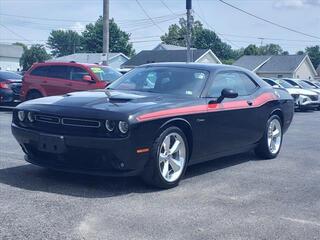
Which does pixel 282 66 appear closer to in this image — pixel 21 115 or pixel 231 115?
pixel 231 115

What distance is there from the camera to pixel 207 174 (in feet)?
22.5

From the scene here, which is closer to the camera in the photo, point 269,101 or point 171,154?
point 171,154

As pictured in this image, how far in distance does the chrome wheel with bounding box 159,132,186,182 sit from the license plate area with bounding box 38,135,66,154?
1.04 m

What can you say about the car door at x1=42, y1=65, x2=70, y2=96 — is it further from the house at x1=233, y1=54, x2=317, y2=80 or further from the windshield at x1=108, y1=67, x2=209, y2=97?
the house at x1=233, y1=54, x2=317, y2=80

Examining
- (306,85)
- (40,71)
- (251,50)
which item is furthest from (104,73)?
(251,50)

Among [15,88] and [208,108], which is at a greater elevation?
[208,108]

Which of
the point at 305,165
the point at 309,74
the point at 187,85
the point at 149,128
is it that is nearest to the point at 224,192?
the point at 149,128

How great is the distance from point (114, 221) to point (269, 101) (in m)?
4.14

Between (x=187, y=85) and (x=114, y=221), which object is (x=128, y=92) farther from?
(x=114, y=221)

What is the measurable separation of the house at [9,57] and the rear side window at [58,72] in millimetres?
81711

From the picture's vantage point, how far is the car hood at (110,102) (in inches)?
222

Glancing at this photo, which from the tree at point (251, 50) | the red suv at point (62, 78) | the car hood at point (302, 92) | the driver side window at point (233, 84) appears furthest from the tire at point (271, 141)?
the tree at point (251, 50)

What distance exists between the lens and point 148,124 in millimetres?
5582

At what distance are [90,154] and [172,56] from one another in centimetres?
5266
